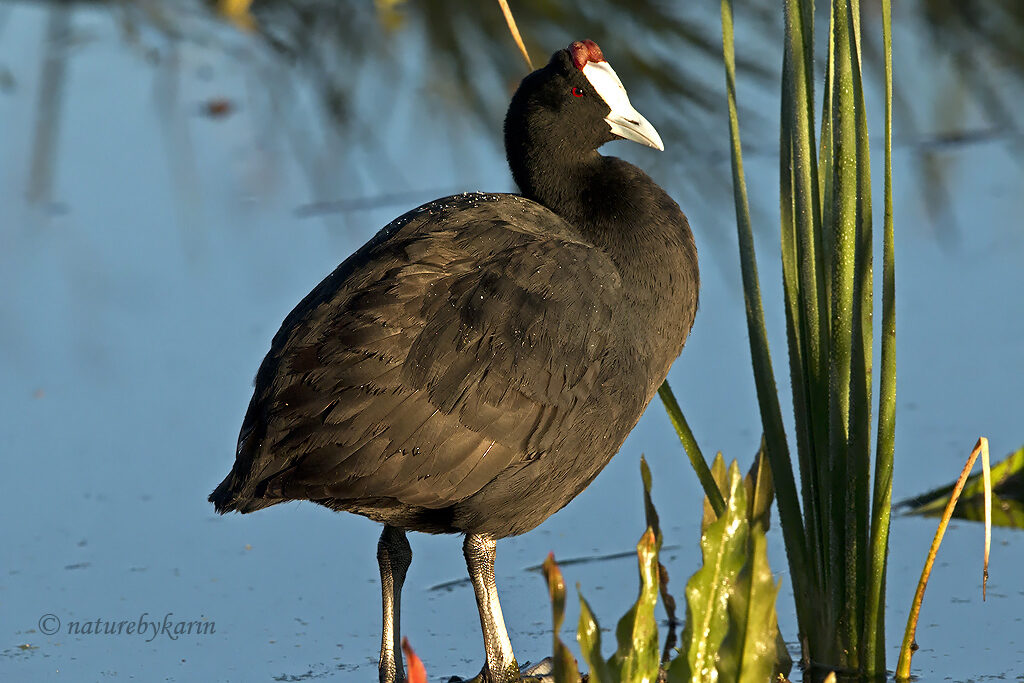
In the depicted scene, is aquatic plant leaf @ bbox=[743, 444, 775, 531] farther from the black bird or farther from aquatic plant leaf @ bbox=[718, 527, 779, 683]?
aquatic plant leaf @ bbox=[718, 527, 779, 683]

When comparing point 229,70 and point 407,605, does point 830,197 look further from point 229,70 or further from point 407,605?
point 229,70

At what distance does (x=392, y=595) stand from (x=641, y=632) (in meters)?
0.93

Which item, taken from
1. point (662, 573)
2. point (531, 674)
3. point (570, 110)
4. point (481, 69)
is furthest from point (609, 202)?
point (481, 69)

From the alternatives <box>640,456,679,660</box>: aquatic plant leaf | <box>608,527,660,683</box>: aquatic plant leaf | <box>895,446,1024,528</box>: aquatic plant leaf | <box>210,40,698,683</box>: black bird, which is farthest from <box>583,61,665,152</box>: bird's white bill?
<box>608,527,660,683</box>: aquatic plant leaf

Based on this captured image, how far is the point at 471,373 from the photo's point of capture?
2.93 m

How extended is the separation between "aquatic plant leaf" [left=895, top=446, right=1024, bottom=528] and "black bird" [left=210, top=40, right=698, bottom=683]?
944 mm

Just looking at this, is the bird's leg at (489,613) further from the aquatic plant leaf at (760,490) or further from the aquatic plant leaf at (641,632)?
the aquatic plant leaf at (641,632)

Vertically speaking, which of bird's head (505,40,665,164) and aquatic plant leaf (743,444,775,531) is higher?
bird's head (505,40,665,164)

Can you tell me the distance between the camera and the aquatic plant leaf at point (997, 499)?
3.75 m

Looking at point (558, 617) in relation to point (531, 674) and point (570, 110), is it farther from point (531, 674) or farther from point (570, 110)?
point (570, 110)

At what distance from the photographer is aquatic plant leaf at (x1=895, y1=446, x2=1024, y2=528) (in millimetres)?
3752

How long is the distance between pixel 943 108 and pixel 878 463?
4.18 m

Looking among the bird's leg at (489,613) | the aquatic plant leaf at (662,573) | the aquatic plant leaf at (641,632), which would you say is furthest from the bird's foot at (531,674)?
the aquatic plant leaf at (641,632)

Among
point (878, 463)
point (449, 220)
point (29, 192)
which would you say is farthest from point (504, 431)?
point (29, 192)
